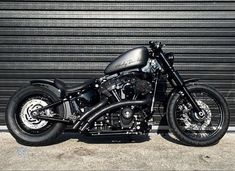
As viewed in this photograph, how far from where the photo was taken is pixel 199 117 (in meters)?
5.27

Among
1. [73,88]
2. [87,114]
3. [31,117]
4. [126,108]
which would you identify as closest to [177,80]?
[126,108]

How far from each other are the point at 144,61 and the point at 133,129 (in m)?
0.95

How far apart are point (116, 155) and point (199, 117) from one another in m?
1.36

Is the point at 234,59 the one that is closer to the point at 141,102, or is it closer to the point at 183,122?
the point at 183,122

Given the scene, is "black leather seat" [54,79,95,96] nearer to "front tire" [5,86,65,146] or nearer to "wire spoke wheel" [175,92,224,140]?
"front tire" [5,86,65,146]

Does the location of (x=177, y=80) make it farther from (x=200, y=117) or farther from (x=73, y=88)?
(x=73, y=88)

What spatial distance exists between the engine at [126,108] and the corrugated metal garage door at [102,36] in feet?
2.82

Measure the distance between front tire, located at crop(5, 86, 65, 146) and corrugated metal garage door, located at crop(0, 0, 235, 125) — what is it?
73 centimetres

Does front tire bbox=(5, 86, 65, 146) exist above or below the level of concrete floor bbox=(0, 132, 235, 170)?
above

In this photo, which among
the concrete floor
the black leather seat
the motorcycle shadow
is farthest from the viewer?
the motorcycle shadow

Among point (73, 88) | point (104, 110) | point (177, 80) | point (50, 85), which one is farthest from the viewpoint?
point (50, 85)

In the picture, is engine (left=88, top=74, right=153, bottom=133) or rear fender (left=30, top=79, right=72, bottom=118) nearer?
engine (left=88, top=74, right=153, bottom=133)

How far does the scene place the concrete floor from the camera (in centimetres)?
446

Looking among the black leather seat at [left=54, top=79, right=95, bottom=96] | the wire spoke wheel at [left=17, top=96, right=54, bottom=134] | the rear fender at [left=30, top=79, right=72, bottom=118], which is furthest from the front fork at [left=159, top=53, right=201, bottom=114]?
the wire spoke wheel at [left=17, top=96, right=54, bottom=134]
